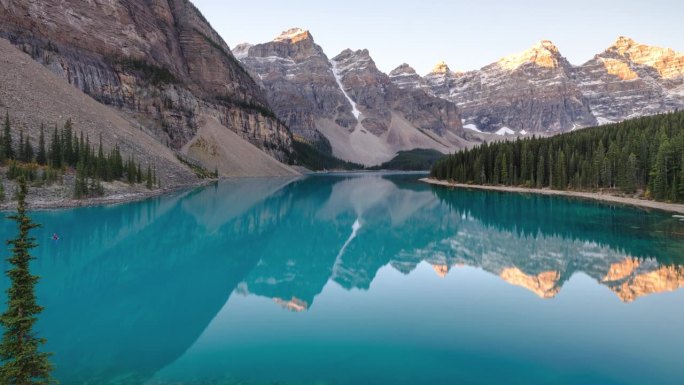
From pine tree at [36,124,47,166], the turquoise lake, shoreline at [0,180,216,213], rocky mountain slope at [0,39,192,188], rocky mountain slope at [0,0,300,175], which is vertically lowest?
the turquoise lake

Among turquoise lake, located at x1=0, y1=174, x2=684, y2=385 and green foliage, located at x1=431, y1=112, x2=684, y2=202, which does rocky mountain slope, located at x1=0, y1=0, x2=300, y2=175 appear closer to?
turquoise lake, located at x1=0, y1=174, x2=684, y2=385

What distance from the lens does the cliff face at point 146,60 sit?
108 metres

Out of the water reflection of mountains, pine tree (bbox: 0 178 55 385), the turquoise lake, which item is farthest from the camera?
the water reflection of mountains

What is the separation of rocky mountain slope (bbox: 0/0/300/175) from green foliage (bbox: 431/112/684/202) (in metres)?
84.8

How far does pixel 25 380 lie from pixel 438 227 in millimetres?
45510

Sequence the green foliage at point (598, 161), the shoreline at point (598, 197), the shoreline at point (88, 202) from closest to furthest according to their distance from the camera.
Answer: the shoreline at point (88, 202), the shoreline at point (598, 197), the green foliage at point (598, 161)

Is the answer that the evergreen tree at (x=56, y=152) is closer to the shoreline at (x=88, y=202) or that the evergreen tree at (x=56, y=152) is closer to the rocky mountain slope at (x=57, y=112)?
the rocky mountain slope at (x=57, y=112)

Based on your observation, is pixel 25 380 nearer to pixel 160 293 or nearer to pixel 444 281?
pixel 160 293

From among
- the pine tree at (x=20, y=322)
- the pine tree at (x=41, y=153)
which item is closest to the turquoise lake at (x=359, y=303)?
the pine tree at (x=20, y=322)

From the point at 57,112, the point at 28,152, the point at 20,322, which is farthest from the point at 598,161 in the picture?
the point at 57,112

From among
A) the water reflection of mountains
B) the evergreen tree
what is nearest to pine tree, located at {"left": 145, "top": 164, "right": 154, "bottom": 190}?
the evergreen tree

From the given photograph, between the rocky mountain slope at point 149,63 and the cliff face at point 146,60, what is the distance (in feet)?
0.98

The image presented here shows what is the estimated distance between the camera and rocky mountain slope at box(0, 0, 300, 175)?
10781 cm

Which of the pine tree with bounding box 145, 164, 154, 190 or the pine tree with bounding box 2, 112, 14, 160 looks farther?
the pine tree with bounding box 145, 164, 154, 190
